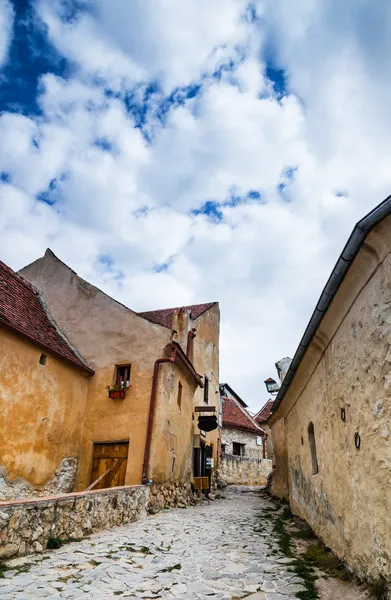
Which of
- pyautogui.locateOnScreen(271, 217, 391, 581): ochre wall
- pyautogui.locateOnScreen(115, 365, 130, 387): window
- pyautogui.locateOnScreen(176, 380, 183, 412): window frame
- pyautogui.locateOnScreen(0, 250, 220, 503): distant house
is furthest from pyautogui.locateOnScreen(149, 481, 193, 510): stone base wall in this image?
pyautogui.locateOnScreen(271, 217, 391, 581): ochre wall

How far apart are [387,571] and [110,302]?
11301 millimetres

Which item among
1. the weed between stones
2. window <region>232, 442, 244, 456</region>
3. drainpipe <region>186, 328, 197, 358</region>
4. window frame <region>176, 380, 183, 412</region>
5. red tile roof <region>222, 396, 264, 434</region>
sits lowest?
the weed between stones

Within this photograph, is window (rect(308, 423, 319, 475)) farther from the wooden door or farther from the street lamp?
the street lamp

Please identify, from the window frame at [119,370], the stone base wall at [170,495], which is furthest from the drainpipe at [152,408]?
the window frame at [119,370]

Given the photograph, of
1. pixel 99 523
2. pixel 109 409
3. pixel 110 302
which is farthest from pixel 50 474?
pixel 110 302

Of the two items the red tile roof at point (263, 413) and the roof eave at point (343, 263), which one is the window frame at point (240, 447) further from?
the roof eave at point (343, 263)

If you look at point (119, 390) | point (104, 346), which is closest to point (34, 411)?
point (119, 390)

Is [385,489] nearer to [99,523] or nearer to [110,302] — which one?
[99,523]

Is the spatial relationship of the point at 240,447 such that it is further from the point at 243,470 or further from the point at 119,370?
the point at 119,370

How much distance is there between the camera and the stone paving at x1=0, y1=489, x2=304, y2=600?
13.6 feet

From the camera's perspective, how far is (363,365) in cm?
414

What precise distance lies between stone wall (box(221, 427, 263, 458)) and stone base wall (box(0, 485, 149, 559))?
53.5ft

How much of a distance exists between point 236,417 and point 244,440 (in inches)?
58.4

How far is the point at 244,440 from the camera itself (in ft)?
82.5
